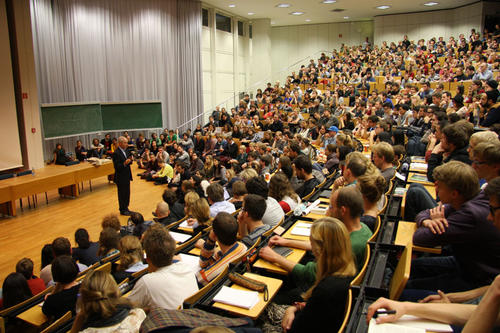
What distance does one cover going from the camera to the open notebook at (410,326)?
64.2 inches

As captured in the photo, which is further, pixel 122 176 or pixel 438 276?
pixel 122 176

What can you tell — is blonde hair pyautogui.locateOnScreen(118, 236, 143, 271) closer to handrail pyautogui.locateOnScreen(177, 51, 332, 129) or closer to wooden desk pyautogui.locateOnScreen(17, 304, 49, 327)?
wooden desk pyautogui.locateOnScreen(17, 304, 49, 327)

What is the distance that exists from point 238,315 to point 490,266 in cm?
Result: 144

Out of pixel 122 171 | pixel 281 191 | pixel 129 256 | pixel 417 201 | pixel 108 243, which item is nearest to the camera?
pixel 417 201

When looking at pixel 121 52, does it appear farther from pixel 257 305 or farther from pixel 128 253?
pixel 257 305

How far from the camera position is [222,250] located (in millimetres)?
2914

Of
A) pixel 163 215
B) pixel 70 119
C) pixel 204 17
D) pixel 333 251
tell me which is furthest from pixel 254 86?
pixel 333 251

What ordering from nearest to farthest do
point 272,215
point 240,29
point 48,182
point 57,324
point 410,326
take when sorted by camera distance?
point 410,326, point 57,324, point 272,215, point 48,182, point 240,29

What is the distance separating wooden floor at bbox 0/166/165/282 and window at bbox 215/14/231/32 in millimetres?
9934

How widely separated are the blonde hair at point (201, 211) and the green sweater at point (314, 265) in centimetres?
173

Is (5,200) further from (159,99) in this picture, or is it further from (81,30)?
(159,99)

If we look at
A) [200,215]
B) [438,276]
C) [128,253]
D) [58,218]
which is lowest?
[58,218]

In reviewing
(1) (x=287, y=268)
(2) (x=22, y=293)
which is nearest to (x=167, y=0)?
(2) (x=22, y=293)

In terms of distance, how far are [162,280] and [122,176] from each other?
510cm
